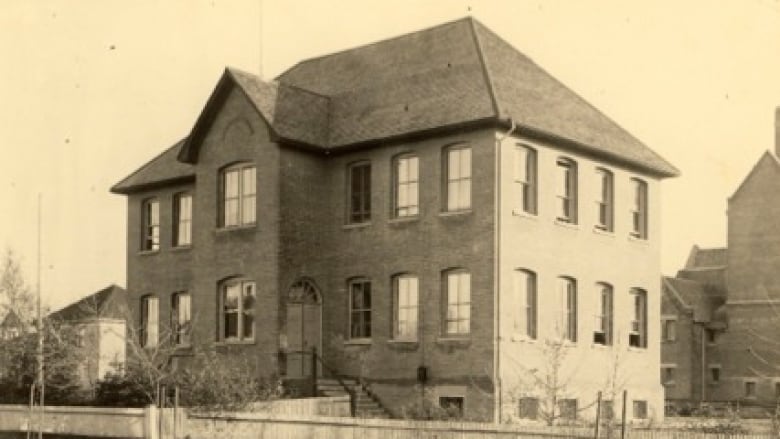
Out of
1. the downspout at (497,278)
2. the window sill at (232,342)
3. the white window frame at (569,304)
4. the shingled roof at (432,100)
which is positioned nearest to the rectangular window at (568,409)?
the white window frame at (569,304)

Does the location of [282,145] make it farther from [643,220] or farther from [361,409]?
[643,220]

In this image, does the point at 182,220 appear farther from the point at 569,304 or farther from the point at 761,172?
the point at 761,172

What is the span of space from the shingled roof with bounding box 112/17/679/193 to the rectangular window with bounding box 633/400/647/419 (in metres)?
7.26

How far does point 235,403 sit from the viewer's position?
2477 cm

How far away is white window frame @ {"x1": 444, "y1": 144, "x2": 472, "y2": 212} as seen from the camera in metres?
29.5

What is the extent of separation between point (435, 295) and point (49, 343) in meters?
16.4

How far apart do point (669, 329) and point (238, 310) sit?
1318 inches

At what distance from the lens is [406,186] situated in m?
30.8

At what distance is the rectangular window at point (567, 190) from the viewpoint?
102 ft

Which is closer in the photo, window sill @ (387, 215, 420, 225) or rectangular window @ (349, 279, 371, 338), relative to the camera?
window sill @ (387, 215, 420, 225)

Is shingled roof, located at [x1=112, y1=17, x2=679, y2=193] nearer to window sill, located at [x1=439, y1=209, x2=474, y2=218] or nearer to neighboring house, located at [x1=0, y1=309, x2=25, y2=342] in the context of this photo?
window sill, located at [x1=439, y1=209, x2=474, y2=218]

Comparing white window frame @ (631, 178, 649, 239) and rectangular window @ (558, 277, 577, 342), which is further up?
white window frame @ (631, 178, 649, 239)

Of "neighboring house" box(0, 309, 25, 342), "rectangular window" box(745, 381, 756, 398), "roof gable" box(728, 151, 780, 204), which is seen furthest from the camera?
"roof gable" box(728, 151, 780, 204)

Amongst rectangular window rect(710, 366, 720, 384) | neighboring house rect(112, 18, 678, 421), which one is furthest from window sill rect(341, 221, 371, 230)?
rectangular window rect(710, 366, 720, 384)
